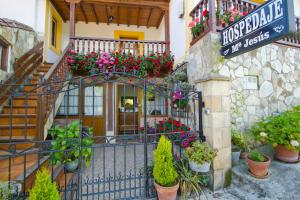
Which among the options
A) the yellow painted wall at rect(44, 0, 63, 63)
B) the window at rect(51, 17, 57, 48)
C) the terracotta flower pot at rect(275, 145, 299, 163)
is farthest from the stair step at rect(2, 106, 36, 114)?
the terracotta flower pot at rect(275, 145, 299, 163)

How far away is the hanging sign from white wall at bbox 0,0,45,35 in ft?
19.3

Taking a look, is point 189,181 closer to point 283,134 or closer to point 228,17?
point 283,134

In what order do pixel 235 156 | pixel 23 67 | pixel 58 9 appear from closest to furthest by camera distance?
pixel 235 156, pixel 23 67, pixel 58 9

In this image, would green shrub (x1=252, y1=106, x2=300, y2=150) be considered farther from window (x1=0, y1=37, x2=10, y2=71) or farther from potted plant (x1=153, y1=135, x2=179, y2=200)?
window (x1=0, y1=37, x2=10, y2=71)

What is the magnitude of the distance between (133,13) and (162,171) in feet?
20.9

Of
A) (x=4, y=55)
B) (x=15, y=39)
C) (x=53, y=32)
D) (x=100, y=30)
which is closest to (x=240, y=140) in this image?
→ (x=4, y=55)

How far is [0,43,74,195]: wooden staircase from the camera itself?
2.14 meters

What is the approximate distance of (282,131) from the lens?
287 centimetres

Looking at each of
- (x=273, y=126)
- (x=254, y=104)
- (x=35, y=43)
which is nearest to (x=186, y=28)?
(x=254, y=104)

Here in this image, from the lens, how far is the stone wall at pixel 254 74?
128 inches

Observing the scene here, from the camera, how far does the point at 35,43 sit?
527 centimetres

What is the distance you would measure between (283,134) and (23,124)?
15.9ft

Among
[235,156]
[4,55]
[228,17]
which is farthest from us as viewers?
[4,55]

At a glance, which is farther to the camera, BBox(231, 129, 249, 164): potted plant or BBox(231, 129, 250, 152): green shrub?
BBox(231, 129, 250, 152): green shrub
